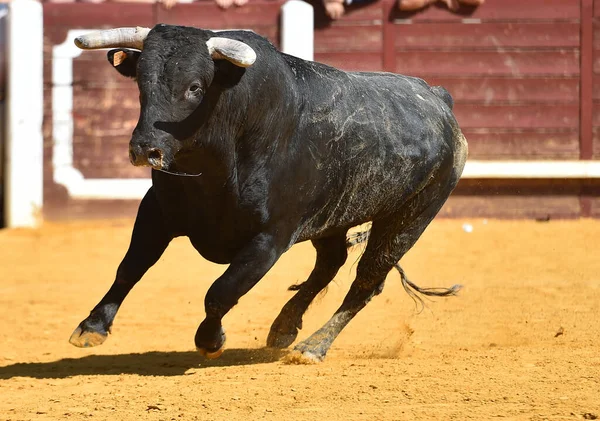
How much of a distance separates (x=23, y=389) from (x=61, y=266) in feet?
12.9

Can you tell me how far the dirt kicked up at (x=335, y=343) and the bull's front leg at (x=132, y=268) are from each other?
0.63 feet

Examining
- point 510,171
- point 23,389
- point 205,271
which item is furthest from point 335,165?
point 510,171

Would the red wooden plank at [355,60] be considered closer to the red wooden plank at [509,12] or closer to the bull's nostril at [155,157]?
the red wooden plank at [509,12]

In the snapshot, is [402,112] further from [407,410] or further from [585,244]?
[585,244]

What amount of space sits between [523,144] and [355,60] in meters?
1.62

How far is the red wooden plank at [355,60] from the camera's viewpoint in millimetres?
10109

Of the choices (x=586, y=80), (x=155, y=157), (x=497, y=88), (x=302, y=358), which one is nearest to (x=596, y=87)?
(x=586, y=80)

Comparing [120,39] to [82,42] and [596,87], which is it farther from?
[596,87]

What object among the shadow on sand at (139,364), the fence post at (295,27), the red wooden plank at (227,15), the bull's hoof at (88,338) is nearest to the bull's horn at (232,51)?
the bull's hoof at (88,338)

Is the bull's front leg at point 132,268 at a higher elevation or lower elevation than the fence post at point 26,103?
higher

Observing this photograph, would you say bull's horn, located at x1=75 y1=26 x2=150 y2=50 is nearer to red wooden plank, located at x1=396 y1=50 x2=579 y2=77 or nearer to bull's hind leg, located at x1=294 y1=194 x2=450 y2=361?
bull's hind leg, located at x1=294 y1=194 x2=450 y2=361

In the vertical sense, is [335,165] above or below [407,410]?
above

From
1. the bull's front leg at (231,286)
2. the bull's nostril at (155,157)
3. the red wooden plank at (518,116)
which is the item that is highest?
the bull's nostril at (155,157)

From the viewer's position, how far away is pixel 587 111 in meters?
10.2
